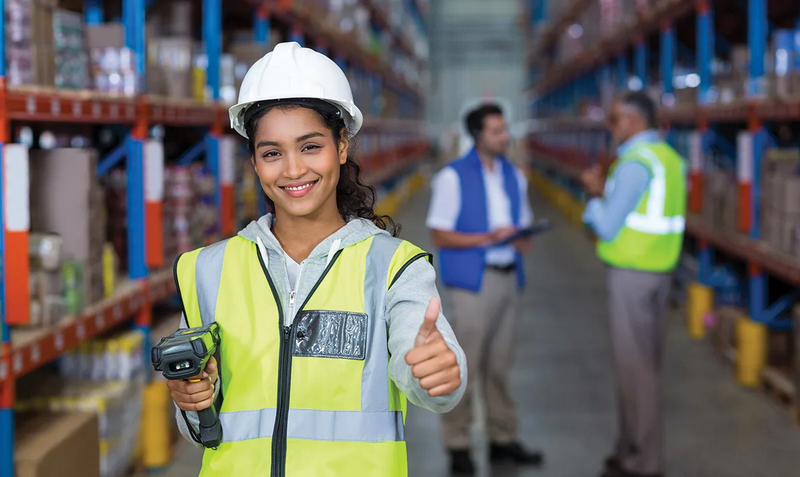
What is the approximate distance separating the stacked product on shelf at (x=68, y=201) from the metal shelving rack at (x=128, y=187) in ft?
0.52

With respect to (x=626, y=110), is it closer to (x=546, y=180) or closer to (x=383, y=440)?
(x=383, y=440)

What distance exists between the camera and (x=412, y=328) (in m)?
1.57

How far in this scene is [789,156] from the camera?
591 centimetres

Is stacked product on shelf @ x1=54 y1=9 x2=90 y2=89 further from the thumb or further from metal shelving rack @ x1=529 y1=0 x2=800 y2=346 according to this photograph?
metal shelving rack @ x1=529 y1=0 x2=800 y2=346

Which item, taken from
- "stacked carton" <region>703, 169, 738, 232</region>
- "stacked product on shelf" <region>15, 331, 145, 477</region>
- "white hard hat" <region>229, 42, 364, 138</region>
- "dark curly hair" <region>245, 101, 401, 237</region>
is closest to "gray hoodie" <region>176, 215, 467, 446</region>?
"dark curly hair" <region>245, 101, 401, 237</region>

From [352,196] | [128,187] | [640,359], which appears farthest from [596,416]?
[352,196]

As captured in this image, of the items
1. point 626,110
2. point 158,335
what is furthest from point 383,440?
point 158,335

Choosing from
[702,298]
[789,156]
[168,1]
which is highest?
[168,1]

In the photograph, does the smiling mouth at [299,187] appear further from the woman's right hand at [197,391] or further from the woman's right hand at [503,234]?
the woman's right hand at [503,234]

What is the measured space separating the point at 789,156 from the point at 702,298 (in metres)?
1.78

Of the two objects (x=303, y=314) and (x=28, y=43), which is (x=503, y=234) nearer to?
(x=28, y=43)

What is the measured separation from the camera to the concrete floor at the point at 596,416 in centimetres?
454

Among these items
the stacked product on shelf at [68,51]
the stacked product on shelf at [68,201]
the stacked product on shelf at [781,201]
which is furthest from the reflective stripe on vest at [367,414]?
the stacked product on shelf at [781,201]

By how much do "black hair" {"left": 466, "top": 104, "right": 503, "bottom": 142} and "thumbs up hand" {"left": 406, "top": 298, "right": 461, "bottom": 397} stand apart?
10.5ft
